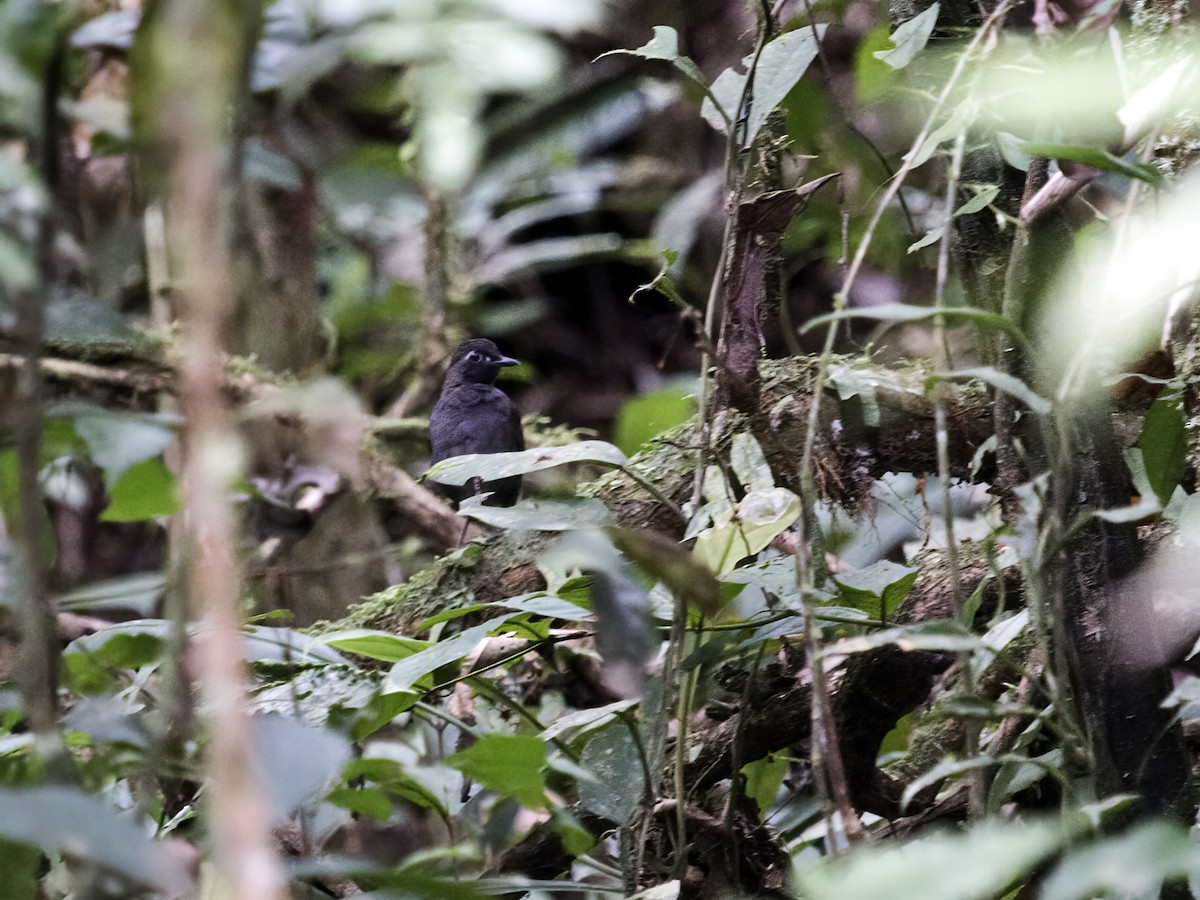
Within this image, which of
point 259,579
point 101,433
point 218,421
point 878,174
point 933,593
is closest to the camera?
point 218,421

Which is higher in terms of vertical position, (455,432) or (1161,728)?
(455,432)

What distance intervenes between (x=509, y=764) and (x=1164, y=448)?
83cm

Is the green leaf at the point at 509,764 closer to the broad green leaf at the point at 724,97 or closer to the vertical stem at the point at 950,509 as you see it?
the vertical stem at the point at 950,509

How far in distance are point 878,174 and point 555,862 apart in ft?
5.34

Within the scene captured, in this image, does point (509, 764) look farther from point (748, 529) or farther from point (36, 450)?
point (36, 450)

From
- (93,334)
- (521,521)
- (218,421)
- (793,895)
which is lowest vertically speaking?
(793,895)

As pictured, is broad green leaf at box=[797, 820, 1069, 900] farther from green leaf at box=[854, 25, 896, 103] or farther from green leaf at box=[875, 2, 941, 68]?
green leaf at box=[854, 25, 896, 103]

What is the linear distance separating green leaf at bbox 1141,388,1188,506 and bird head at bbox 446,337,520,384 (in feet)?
8.77

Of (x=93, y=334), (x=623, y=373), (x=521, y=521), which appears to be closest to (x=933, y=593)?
(x=521, y=521)

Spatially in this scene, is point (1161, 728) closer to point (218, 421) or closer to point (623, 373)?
point (218, 421)

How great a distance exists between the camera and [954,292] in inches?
97.6

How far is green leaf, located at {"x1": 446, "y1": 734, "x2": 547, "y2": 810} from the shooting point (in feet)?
3.95

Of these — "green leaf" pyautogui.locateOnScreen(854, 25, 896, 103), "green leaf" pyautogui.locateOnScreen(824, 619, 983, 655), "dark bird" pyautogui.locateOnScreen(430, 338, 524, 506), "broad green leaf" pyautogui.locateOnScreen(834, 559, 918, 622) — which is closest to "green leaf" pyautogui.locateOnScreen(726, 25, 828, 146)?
"green leaf" pyautogui.locateOnScreen(854, 25, 896, 103)

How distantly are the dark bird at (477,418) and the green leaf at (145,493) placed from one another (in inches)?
85.6
